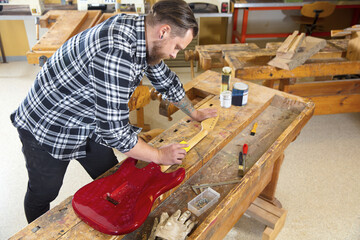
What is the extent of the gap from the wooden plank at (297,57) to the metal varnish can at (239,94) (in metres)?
0.73

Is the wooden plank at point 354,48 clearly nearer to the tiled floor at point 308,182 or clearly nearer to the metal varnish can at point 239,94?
the tiled floor at point 308,182

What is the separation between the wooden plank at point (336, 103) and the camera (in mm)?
2717

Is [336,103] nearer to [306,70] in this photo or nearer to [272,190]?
[306,70]

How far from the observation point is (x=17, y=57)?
4648 mm

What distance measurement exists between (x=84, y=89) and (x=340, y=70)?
211cm

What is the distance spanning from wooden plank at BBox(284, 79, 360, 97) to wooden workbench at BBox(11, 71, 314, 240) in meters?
0.88

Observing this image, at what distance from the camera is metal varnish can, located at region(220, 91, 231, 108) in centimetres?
182

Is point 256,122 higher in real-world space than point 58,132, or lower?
lower

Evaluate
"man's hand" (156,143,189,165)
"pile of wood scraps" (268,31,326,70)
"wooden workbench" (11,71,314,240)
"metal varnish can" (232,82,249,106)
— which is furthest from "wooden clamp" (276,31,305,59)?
"man's hand" (156,143,189,165)

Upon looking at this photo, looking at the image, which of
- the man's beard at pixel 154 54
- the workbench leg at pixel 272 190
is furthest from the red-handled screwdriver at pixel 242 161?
the man's beard at pixel 154 54

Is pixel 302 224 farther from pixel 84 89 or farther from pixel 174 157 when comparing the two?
pixel 84 89

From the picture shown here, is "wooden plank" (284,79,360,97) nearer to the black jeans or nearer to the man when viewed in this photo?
the man

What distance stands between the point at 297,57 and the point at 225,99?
3.23 ft

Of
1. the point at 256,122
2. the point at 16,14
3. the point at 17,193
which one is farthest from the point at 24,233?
the point at 16,14
